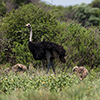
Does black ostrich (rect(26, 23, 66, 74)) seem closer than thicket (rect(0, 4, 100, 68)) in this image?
Yes

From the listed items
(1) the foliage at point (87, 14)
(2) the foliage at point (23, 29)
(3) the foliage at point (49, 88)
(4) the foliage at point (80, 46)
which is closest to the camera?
(3) the foliage at point (49, 88)

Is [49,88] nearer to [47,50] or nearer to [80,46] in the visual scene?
[47,50]

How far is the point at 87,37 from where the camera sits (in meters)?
8.05

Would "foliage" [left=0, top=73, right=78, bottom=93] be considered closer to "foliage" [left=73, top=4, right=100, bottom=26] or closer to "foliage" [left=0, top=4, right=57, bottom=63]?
"foliage" [left=0, top=4, right=57, bottom=63]

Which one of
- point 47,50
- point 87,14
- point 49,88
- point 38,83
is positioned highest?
point 87,14

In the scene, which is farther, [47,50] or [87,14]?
[87,14]

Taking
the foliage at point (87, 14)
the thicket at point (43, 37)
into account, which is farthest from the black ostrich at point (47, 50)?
the foliage at point (87, 14)

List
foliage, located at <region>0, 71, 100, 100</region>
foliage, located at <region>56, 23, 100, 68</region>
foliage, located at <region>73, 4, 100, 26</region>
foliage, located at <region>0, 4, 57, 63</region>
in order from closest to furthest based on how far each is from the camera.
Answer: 1. foliage, located at <region>0, 71, 100, 100</region>
2. foliage, located at <region>56, 23, 100, 68</region>
3. foliage, located at <region>0, 4, 57, 63</region>
4. foliage, located at <region>73, 4, 100, 26</region>

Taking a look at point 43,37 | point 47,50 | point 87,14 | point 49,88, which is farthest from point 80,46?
point 87,14

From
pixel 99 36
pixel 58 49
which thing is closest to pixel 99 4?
pixel 99 36

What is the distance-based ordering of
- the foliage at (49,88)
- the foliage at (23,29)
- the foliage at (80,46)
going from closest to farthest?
the foliage at (49,88) → the foliage at (80,46) → the foliage at (23,29)

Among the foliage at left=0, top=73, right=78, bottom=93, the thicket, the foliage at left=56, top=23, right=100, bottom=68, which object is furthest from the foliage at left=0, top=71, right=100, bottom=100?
the thicket

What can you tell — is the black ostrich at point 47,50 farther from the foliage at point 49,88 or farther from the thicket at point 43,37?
the thicket at point 43,37

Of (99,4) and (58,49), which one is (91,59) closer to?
(58,49)
